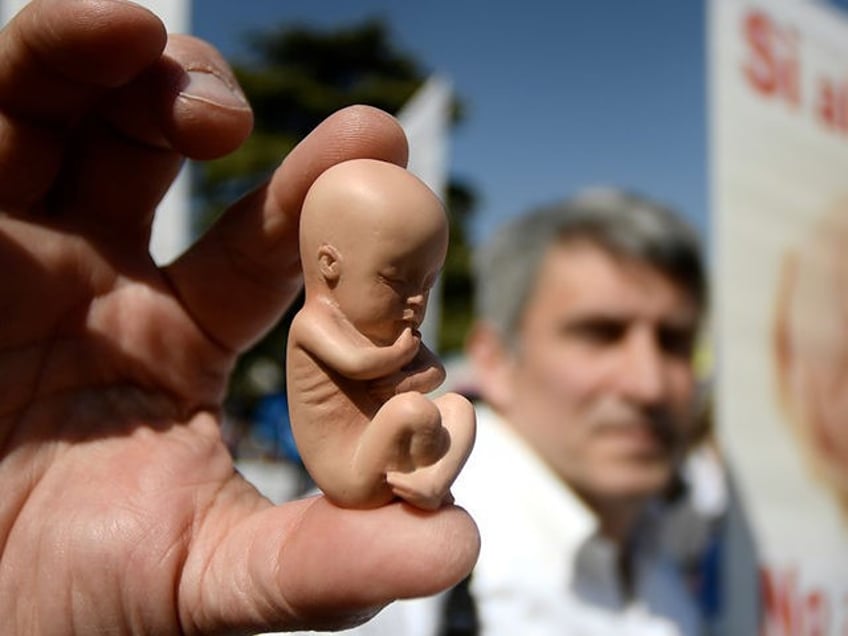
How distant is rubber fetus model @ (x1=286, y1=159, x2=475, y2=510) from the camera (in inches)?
29.1

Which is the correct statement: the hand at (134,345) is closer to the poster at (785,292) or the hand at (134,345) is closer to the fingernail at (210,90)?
the fingernail at (210,90)

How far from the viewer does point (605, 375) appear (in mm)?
1977

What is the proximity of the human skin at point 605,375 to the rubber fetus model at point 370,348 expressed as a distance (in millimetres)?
1244

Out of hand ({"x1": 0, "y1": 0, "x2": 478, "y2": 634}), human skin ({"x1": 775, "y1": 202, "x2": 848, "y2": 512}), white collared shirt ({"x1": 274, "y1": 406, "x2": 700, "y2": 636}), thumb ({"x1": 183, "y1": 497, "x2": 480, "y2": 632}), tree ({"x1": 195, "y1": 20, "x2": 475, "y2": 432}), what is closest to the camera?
thumb ({"x1": 183, "y1": 497, "x2": 480, "y2": 632})

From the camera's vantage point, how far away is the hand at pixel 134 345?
32.7 inches

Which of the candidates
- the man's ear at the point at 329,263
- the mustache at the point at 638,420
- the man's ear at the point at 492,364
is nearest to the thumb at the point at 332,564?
the man's ear at the point at 329,263

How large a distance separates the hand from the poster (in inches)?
62.4

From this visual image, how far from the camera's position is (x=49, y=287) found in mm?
959

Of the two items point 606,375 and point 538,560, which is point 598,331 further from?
point 538,560

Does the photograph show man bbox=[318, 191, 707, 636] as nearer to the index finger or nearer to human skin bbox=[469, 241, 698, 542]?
human skin bbox=[469, 241, 698, 542]

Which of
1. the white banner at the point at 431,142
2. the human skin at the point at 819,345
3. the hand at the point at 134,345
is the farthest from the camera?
the white banner at the point at 431,142

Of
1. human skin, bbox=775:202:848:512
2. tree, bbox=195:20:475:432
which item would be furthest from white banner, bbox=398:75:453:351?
tree, bbox=195:20:475:432

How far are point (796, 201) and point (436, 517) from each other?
7.01 ft

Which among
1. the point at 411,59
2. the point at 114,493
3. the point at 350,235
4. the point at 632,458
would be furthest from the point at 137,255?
the point at 411,59
